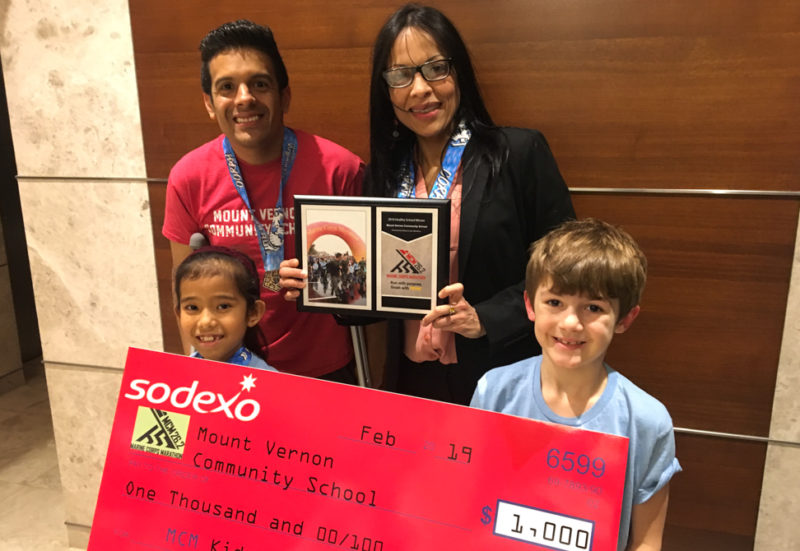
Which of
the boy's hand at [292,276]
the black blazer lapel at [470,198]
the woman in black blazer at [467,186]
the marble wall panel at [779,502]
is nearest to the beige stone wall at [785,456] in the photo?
the marble wall panel at [779,502]

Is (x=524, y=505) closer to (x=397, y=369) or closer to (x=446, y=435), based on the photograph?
(x=446, y=435)

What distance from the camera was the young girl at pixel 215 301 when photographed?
1.36 metres

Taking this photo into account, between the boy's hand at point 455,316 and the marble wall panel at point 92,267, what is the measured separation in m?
1.35

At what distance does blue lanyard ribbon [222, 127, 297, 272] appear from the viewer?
5.35 ft

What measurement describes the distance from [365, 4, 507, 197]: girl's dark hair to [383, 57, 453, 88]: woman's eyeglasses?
0.09ft

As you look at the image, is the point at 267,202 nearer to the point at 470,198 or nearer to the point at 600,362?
the point at 470,198

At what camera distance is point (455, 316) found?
1372mm

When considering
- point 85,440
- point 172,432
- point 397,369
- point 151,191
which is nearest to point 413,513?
point 172,432

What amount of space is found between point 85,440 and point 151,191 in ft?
3.70

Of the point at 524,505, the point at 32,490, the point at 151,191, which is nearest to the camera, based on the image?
the point at 524,505

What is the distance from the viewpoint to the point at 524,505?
38.7 inches

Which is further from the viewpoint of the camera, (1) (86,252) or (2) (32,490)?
(2) (32,490)

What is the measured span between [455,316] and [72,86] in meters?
1.70

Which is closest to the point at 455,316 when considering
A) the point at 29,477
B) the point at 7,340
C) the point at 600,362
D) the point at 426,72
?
the point at 600,362
